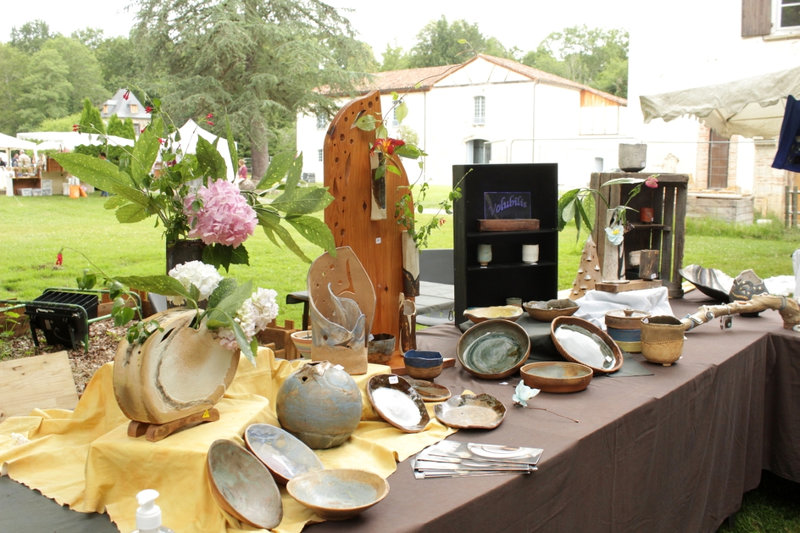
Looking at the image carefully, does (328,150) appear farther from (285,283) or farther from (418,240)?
(285,283)

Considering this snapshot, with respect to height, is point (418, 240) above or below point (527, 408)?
above

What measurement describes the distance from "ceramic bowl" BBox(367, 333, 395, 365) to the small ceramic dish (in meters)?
0.14

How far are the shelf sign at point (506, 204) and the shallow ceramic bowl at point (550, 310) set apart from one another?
643 mm

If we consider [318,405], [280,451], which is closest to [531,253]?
[318,405]

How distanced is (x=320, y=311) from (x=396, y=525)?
103 cm

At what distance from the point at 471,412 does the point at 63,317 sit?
265 cm

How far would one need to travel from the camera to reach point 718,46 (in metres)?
10.4

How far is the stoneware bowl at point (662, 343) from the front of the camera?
2.60 metres

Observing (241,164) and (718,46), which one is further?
(718,46)

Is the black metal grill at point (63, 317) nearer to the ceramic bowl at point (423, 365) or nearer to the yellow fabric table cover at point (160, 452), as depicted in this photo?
the yellow fabric table cover at point (160, 452)

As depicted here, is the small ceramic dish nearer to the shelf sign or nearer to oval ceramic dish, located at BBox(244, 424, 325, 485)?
oval ceramic dish, located at BBox(244, 424, 325, 485)

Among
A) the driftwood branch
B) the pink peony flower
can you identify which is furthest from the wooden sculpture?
the driftwood branch

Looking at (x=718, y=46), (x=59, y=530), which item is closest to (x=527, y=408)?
(x=59, y=530)

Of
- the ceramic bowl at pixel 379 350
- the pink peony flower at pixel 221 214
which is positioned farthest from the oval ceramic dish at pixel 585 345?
the pink peony flower at pixel 221 214
